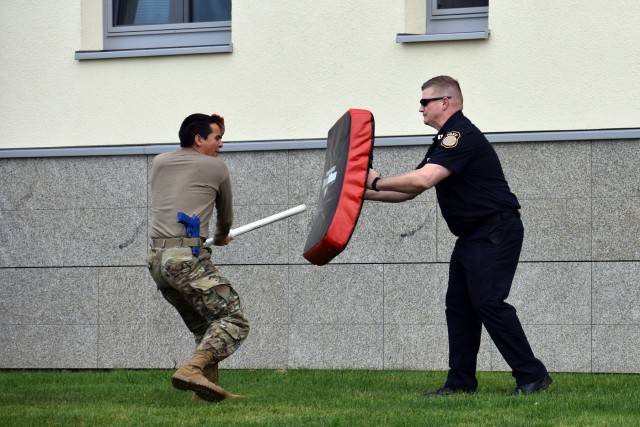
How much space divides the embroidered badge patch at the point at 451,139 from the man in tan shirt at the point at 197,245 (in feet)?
4.74

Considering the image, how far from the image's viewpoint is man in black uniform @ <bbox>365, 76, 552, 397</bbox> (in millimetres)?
8305

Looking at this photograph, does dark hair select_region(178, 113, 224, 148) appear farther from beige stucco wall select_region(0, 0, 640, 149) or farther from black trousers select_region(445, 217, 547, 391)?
beige stucco wall select_region(0, 0, 640, 149)

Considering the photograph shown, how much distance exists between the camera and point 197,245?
832 centimetres

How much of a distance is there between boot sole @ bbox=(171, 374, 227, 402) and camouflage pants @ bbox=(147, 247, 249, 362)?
0.26m

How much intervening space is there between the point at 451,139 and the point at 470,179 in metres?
0.31

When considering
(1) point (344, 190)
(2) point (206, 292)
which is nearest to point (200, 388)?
(2) point (206, 292)

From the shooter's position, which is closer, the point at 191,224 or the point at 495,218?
the point at 191,224

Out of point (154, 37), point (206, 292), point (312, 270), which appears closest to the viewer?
point (206, 292)

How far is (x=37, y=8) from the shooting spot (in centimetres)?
1220

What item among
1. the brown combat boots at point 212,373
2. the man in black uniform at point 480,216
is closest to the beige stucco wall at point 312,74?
the man in black uniform at point 480,216

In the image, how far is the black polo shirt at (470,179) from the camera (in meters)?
8.30

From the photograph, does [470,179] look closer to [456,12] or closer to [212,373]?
[212,373]

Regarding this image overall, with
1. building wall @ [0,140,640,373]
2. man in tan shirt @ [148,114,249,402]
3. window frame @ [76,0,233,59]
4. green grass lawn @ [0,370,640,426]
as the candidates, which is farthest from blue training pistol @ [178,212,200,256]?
window frame @ [76,0,233,59]

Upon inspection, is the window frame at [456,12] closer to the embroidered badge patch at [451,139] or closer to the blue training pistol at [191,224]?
the embroidered badge patch at [451,139]
